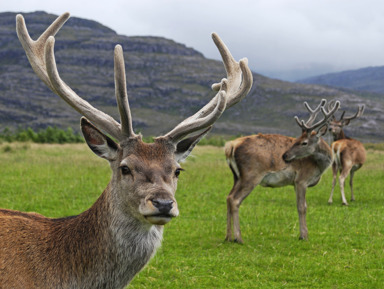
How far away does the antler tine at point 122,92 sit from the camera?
12.4 feet

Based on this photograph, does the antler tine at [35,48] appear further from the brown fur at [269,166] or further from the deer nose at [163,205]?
the brown fur at [269,166]

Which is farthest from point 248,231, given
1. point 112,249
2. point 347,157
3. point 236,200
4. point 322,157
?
point 112,249

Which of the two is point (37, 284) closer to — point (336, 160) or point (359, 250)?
point (359, 250)

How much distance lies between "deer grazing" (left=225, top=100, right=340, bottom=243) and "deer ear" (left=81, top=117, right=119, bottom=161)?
492 cm

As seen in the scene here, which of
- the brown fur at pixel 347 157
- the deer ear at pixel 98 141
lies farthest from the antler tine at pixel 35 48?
the brown fur at pixel 347 157

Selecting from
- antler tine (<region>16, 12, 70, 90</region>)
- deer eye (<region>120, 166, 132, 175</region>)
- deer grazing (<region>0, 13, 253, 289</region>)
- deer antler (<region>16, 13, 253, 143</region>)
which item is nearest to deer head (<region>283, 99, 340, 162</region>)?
deer antler (<region>16, 13, 253, 143</region>)

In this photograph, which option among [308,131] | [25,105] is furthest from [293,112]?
[308,131]

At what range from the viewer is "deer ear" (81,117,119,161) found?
3861 mm

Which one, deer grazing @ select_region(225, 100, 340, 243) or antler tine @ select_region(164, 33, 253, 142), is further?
deer grazing @ select_region(225, 100, 340, 243)

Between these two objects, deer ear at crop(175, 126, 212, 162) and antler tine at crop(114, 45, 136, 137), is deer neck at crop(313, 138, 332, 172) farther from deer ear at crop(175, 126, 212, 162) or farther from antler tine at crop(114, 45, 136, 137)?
antler tine at crop(114, 45, 136, 137)

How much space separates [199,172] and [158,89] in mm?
139225

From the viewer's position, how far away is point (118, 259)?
376 centimetres

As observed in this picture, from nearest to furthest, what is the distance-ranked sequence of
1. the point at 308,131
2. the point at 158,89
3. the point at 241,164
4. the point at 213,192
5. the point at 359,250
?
1. the point at 359,250
2. the point at 241,164
3. the point at 308,131
4. the point at 213,192
5. the point at 158,89

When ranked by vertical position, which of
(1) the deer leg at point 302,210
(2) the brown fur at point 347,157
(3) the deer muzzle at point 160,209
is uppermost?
(3) the deer muzzle at point 160,209
